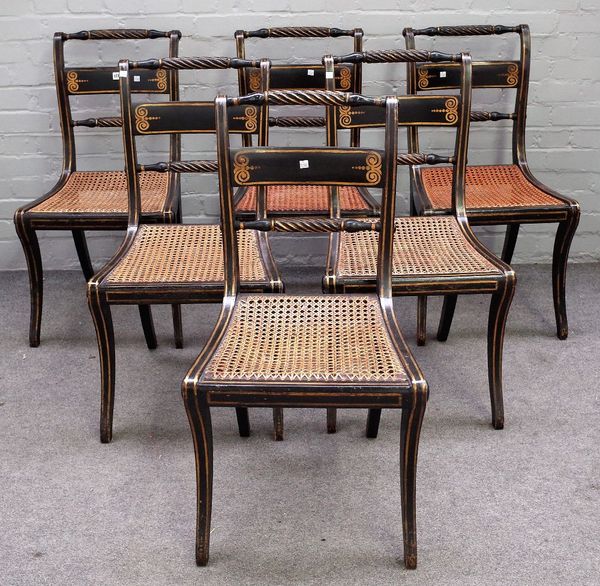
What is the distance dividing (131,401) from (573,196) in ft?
5.95

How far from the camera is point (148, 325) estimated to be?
269 centimetres

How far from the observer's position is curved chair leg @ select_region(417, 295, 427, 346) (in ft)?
8.87

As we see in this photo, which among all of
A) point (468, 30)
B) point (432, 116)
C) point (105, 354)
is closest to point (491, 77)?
point (468, 30)

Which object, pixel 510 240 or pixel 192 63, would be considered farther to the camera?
A: pixel 510 240

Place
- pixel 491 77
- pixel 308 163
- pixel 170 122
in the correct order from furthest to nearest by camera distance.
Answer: pixel 491 77 → pixel 170 122 → pixel 308 163

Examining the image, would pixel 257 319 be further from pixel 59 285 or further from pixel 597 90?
pixel 597 90

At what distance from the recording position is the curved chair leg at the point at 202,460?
1.70 m

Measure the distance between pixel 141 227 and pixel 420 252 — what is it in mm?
755

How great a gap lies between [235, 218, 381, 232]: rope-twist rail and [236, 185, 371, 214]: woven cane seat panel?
0.64 metres

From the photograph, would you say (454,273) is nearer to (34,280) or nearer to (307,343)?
(307,343)

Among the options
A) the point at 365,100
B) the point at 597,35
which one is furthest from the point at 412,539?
the point at 597,35

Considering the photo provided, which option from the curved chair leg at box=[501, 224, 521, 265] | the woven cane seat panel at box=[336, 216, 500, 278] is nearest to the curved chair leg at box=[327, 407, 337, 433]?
the woven cane seat panel at box=[336, 216, 500, 278]

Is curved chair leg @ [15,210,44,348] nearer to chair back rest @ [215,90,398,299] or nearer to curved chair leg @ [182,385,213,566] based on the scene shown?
chair back rest @ [215,90,398,299]

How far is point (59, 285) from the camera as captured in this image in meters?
3.24
